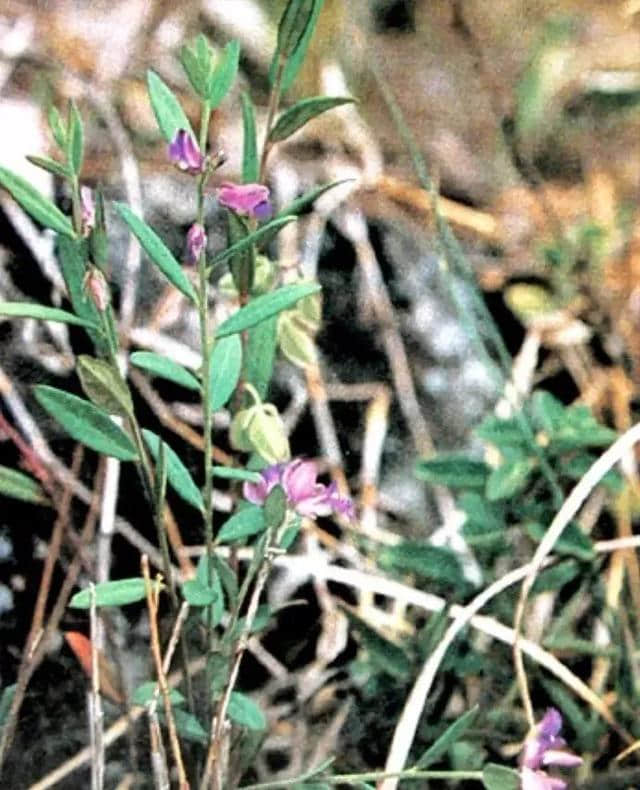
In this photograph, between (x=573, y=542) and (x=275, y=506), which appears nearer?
(x=275, y=506)

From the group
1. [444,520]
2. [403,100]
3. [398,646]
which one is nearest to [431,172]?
[403,100]

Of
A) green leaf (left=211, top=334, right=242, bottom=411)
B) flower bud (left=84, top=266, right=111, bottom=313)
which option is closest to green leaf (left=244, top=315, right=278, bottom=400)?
green leaf (left=211, top=334, right=242, bottom=411)

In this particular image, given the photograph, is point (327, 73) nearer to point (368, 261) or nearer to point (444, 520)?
point (368, 261)

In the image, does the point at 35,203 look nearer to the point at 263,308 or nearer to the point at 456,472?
the point at 263,308

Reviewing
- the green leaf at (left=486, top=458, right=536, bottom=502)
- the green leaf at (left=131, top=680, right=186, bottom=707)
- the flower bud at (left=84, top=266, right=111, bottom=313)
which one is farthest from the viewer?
the green leaf at (left=486, top=458, right=536, bottom=502)

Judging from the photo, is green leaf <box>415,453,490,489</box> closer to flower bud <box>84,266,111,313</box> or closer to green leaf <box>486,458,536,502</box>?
green leaf <box>486,458,536,502</box>

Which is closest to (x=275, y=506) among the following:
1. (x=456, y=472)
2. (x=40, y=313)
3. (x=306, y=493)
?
(x=306, y=493)

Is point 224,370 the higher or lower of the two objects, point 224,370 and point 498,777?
the higher
